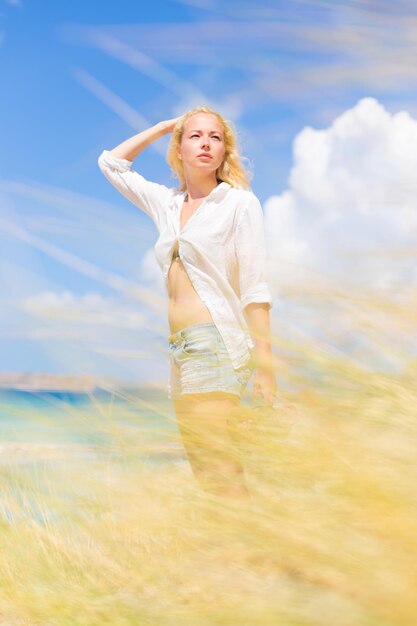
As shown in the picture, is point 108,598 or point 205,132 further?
point 205,132

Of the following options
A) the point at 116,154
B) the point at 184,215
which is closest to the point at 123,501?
the point at 184,215

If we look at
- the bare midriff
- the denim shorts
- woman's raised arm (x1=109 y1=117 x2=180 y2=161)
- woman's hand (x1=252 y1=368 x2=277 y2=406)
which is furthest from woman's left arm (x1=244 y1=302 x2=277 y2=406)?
woman's raised arm (x1=109 y1=117 x2=180 y2=161)

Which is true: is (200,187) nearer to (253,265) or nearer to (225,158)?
(225,158)

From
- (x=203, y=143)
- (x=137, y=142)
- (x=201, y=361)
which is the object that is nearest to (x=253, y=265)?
(x=201, y=361)

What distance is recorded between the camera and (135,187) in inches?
90.7

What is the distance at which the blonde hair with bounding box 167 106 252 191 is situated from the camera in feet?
7.15

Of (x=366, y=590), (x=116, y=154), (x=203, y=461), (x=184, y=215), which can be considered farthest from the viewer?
(x=116, y=154)

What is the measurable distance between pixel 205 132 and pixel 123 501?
153 cm

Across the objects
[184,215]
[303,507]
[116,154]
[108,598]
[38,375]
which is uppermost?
[116,154]

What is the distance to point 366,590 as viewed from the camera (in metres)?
0.56

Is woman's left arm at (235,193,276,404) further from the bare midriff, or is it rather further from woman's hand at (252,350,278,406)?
woman's hand at (252,350,278,406)

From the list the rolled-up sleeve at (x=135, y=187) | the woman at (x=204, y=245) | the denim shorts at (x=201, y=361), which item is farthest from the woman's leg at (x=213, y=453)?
the rolled-up sleeve at (x=135, y=187)

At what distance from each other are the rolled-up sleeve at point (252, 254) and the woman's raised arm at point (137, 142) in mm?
475

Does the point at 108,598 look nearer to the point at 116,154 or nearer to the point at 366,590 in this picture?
the point at 366,590
